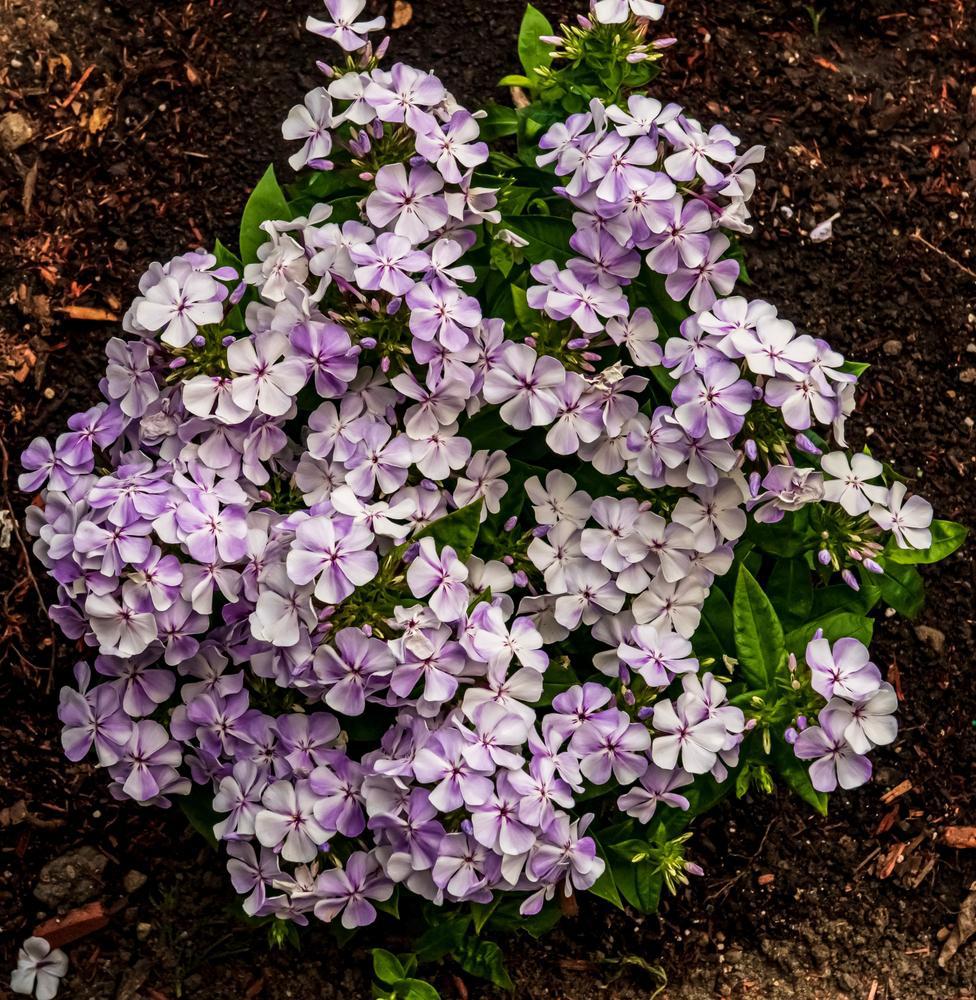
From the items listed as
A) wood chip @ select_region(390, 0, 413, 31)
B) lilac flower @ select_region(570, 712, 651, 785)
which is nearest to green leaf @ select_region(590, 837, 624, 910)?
lilac flower @ select_region(570, 712, 651, 785)

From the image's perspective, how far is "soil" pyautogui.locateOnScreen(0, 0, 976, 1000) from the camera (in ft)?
10.4

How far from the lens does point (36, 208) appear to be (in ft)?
11.1

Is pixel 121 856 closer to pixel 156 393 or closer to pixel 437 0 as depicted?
pixel 156 393

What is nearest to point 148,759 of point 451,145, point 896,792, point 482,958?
point 482,958

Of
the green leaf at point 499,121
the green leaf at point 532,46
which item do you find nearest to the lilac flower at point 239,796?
the green leaf at point 499,121

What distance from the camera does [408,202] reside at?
253cm

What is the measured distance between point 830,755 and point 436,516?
1024 millimetres

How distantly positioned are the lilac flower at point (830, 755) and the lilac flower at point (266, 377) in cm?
134

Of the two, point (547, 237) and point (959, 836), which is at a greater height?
point (547, 237)

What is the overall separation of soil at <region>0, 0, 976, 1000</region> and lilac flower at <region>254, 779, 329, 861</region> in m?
0.82

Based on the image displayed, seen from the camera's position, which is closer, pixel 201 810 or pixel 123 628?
pixel 123 628

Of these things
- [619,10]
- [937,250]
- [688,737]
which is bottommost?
[688,737]

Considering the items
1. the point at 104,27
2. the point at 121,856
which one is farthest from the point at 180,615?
the point at 104,27

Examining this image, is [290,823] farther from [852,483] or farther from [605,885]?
[852,483]
